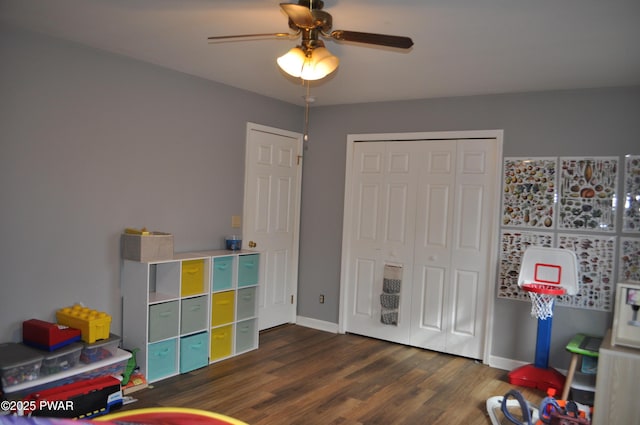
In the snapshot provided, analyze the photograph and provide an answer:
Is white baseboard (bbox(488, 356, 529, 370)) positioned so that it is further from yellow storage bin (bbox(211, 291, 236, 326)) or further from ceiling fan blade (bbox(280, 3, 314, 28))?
ceiling fan blade (bbox(280, 3, 314, 28))

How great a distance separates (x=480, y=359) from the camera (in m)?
4.58

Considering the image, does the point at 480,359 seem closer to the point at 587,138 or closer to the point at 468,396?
the point at 468,396

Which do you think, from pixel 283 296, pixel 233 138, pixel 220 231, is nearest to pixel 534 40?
pixel 233 138

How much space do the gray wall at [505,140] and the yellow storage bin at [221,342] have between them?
53.4 inches

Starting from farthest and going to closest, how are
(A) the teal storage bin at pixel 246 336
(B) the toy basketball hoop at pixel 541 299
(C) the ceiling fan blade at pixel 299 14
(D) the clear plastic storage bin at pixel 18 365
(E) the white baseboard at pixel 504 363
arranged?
(A) the teal storage bin at pixel 246 336 → (E) the white baseboard at pixel 504 363 → (B) the toy basketball hoop at pixel 541 299 → (D) the clear plastic storage bin at pixel 18 365 → (C) the ceiling fan blade at pixel 299 14

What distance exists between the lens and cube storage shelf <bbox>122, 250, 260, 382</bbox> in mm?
3721

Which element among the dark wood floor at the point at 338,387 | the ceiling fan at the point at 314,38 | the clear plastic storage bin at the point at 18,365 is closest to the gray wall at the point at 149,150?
the clear plastic storage bin at the point at 18,365

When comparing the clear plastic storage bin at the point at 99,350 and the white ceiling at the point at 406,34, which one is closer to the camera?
the white ceiling at the point at 406,34

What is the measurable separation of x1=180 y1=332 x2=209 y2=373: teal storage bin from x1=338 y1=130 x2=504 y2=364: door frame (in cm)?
170

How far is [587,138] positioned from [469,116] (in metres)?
1.03

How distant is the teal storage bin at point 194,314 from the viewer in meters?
3.98

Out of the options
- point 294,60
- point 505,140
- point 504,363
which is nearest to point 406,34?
point 294,60

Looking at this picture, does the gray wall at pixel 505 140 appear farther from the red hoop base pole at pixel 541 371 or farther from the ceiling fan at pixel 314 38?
the ceiling fan at pixel 314 38

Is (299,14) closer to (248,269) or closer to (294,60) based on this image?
(294,60)
